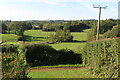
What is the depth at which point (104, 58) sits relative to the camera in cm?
1249

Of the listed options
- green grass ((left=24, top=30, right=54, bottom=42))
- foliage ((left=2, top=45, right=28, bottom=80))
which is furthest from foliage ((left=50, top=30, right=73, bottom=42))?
foliage ((left=2, top=45, right=28, bottom=80))

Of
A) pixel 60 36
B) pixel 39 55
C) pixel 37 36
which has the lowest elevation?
pixel 39 55

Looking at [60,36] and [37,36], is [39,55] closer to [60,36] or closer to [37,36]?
[60,36]

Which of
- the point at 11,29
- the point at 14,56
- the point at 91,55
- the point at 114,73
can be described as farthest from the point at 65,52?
the point at 11,29

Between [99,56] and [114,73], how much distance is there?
217cm

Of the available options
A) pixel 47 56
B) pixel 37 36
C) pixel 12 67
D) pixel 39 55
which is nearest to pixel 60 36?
pixel 37 36

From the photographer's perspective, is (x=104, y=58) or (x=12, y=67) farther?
(x=104, y=58)

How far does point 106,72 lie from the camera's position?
12188 millimetres

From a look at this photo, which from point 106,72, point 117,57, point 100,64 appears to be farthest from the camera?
point 100,64

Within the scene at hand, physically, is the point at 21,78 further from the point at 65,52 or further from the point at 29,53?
the point at 65,52

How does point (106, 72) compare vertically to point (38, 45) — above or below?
below

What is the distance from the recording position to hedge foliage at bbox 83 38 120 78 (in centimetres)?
1132

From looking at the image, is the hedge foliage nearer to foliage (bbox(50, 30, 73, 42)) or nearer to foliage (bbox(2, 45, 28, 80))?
foliage (bbox(2, 45, 28, 80))

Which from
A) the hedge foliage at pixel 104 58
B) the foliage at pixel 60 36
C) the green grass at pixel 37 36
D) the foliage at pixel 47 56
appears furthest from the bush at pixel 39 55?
the green grass at pixel 37 36
